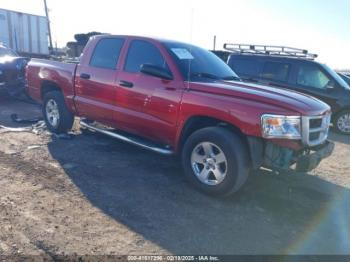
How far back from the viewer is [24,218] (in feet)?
12.5

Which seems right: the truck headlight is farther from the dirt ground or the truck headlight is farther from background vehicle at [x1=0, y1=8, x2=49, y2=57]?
background vehicle at [x1=0, y1=8, x2=49, y2=57]

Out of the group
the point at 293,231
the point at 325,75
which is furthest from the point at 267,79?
the point at 293,231

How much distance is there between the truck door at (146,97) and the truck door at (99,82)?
23cm

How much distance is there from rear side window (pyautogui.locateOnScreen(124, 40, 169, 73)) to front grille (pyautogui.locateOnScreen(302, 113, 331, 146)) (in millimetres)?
2074

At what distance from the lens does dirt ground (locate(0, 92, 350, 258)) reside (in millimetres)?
3480

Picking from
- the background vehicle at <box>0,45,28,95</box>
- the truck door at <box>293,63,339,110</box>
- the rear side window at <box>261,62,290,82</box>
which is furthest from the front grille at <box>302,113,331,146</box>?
the background vehicle at <box>0,45,28,95</box>

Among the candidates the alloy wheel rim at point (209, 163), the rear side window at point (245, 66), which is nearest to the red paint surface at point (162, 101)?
the alloy wheel rim at point (209, 163)

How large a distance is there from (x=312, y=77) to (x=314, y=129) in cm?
563

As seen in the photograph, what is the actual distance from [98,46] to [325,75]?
239 inches

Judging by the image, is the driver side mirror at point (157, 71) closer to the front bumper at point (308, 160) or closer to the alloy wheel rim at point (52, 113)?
the front bumper at point (308, 160)

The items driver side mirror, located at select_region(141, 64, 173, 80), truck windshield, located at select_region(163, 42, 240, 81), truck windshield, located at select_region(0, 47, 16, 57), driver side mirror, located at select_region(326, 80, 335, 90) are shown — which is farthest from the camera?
truck windshield, located at select_region(0, 47, 16, 57)

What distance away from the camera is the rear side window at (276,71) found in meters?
9.81

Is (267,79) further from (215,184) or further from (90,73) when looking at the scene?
(215,184)

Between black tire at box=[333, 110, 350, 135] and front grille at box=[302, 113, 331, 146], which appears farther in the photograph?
black tire at box=[333, 110, 350, 135]
